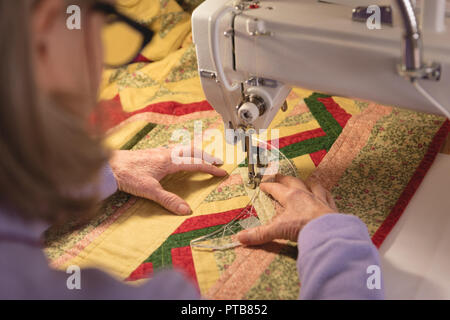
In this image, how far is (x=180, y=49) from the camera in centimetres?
189

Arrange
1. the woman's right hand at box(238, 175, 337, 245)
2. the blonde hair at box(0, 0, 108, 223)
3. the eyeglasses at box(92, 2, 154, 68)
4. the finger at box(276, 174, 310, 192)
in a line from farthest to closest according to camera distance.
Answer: the finger at box(276, 174, 310, 192) < the woman's right hand at box(238, 175, 337, 245) < the eyeglasses at box(92, 2, 154, 68) < the blonde hair at box(0, 0, 108, 223)

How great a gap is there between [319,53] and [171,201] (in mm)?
475

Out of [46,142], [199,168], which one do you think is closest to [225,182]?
[199,168]

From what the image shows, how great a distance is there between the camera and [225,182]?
128 centimetres

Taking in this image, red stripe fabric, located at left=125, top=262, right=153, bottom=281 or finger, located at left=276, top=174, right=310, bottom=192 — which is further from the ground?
finger, located at left=276, top=174, right=310, bottom=192

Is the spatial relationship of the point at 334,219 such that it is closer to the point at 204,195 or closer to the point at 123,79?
the point at 204,195

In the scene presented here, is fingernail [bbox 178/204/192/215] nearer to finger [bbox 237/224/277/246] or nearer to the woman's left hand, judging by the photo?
the woman's left hand

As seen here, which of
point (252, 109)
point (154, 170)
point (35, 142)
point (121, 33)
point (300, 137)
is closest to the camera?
point (35, 142)

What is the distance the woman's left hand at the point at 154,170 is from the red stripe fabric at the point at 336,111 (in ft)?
1.25

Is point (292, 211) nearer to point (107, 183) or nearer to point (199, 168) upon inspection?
point (199, 168)

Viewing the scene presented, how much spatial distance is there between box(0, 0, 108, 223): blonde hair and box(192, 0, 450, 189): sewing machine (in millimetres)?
424

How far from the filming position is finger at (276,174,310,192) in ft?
3.75

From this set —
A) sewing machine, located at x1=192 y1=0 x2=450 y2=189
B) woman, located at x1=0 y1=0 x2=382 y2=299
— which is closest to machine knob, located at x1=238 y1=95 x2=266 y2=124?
sewing machine, located at x1=192 y1=0 x2=450 y2=189

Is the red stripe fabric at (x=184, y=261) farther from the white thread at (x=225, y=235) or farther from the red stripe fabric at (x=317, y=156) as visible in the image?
the red stripe fabric at (x=317, y=156)
